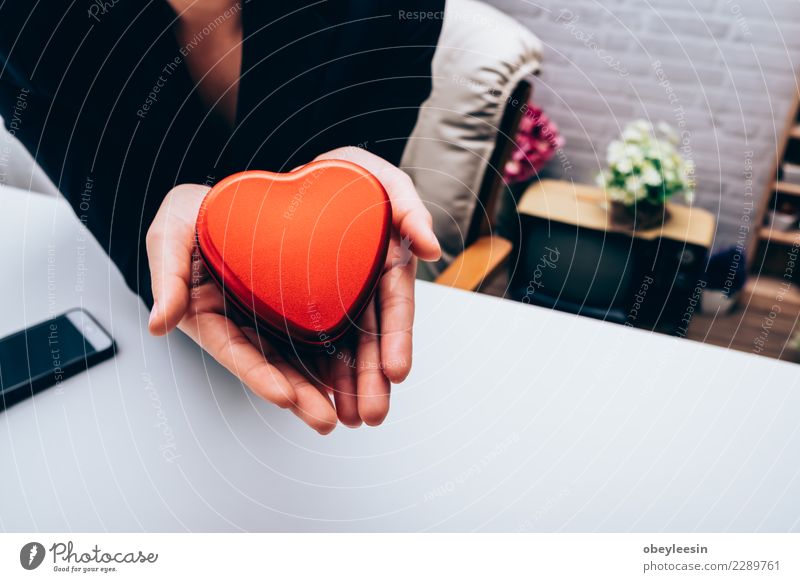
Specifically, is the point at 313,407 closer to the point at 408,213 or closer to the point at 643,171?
the point at 408,213

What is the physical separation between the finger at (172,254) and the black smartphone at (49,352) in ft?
0.30

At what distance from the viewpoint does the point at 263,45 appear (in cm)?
59

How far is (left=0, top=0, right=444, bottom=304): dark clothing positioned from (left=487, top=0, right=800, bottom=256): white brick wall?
78 centimetres

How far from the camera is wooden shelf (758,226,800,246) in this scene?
1.28 m

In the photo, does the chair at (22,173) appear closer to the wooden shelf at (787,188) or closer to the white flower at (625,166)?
the white flower at (625,166)

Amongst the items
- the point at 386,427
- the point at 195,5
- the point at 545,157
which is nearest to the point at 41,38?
the point at 195,5

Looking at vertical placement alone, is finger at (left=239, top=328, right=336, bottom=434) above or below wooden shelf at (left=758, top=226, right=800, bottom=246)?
above

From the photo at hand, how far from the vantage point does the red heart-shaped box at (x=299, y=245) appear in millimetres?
387

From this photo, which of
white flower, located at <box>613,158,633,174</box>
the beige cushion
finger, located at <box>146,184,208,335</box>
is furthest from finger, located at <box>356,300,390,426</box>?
white flower, located at <box>613,158,633,174</box>

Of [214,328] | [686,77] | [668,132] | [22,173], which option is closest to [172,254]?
[214,328]

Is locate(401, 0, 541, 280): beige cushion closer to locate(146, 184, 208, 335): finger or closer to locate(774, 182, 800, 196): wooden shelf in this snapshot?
locate(146, 184, 208, 335): finger

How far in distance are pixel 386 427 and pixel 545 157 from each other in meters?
1.00

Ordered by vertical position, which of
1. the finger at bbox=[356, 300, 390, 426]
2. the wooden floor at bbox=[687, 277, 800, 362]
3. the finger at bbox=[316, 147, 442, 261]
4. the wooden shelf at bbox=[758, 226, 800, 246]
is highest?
the finger at bbox=[316, 147, 442, 261]

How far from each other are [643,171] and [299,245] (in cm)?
90
